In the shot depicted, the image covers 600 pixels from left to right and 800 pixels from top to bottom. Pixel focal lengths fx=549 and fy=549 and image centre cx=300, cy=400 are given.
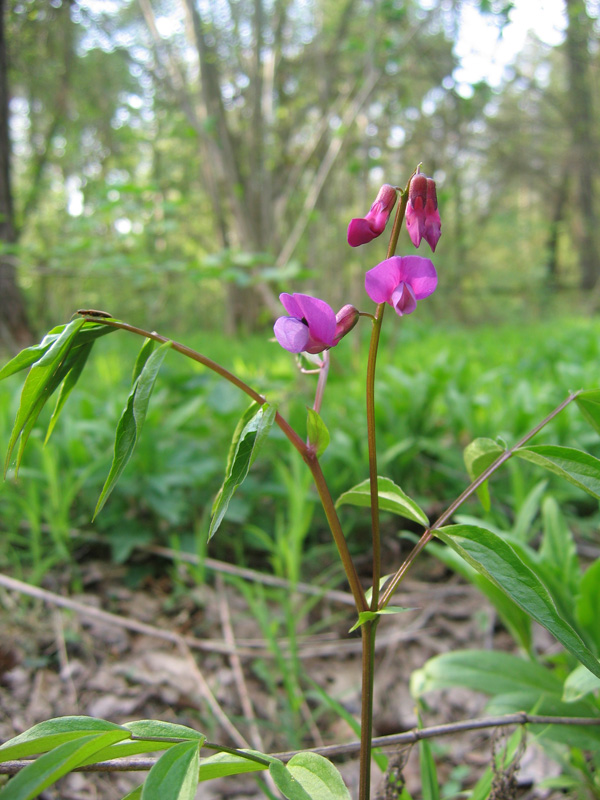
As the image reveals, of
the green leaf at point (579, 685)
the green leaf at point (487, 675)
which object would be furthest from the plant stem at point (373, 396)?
the green leaf at point (487, 675)

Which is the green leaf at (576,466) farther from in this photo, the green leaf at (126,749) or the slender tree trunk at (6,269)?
the slender tree trunk at (6,269)

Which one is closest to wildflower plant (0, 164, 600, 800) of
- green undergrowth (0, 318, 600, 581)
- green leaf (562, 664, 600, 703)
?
green leaf (562, 664, 600, 703)

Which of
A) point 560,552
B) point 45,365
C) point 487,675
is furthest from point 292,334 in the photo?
point 560,552

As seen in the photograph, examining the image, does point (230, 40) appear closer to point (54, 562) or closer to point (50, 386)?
point (54, 562)

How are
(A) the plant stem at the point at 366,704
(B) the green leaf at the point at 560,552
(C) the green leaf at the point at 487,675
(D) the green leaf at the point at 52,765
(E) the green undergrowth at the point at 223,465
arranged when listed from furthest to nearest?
1. (E) the green undergrowth at the point at 223,465
2. (B) the green leaf at the point at 560,552
3. (C) the green leaf at the point at 487,675
4. (A) the plant stem at the point at 366,704
5. (D) the green leaf at the point at 52,765

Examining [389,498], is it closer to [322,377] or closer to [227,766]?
[322,377]

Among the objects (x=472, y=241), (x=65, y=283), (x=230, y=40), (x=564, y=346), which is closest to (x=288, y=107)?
(x=230, y=40)
